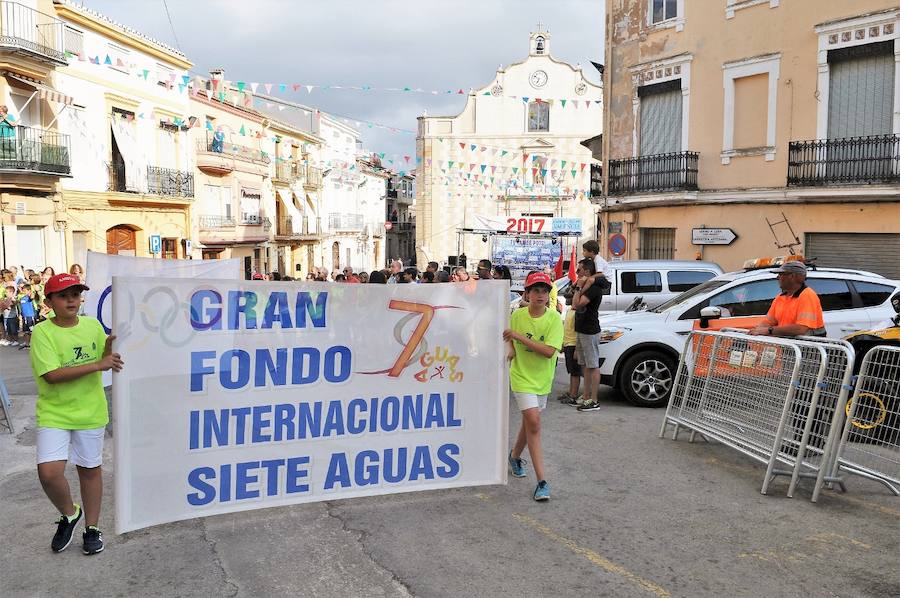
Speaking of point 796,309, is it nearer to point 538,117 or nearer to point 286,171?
point 286,171

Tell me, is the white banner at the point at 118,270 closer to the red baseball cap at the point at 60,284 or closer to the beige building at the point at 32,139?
the red baseball cap at the point at 60,284

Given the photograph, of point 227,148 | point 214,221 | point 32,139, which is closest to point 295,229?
point 227,148

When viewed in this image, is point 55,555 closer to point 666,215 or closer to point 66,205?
point 666,215

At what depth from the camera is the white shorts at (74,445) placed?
15.2ft

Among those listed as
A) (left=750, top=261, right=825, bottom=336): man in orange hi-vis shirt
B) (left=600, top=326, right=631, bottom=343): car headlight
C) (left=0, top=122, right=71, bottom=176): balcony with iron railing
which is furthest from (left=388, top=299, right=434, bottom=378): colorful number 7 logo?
(left=0, top=122, right=71, bottom=176): balcony with iron railing

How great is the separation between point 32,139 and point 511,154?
3179cm

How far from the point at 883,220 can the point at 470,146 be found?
35417 mm

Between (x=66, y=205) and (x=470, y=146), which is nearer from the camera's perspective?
(x=66, y=205)

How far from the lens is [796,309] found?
6820mm

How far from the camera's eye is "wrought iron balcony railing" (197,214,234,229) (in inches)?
1456

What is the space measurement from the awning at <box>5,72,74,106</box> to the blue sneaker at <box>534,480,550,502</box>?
78.0ft

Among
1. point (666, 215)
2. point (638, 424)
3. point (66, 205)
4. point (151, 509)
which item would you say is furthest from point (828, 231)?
point (66, 205)

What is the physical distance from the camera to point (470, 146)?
49812 mm

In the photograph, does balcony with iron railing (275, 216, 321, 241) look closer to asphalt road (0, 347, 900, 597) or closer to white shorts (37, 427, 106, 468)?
asphalt road (0, 347, 900, 597)
